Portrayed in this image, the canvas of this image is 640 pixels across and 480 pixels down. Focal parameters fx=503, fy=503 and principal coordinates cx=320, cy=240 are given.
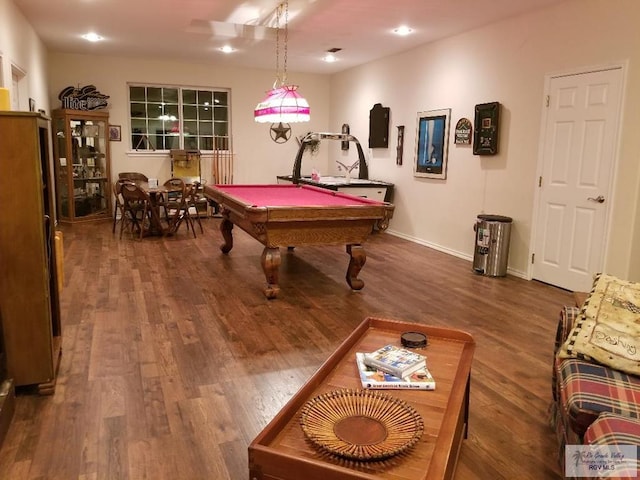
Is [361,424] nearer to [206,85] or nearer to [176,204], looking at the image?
[176,204]

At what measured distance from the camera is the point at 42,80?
7047mm

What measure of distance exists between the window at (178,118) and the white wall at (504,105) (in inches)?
112

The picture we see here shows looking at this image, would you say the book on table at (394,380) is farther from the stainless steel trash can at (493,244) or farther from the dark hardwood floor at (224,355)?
the stainless steel trash can at (493,244)

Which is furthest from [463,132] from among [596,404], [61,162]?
[61,162]

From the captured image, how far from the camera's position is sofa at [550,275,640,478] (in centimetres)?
156

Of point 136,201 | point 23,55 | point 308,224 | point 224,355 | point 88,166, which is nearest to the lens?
→ point 224,355

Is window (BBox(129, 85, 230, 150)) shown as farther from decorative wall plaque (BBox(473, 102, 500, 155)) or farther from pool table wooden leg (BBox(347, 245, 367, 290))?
pool table wooden leg (BBox(347, 245, 367, 290))

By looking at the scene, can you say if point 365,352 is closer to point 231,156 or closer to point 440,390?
point 440,390

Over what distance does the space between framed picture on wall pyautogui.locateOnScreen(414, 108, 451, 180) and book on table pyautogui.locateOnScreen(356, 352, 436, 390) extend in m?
4.88

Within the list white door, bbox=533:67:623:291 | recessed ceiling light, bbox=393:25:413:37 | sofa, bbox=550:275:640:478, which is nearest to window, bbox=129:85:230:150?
recessed ceiling light, bbox=393:25:413:37

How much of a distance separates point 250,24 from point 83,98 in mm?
3528

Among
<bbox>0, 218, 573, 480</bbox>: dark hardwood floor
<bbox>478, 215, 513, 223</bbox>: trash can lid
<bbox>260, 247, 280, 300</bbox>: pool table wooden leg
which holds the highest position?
<bbox>478, 215, 513, 223</bbox>: trash can lid

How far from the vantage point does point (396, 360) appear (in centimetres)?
194

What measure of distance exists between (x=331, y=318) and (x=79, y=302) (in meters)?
2.05
